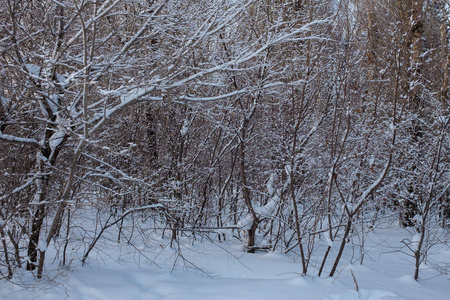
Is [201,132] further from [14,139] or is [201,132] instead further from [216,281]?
[14,139]

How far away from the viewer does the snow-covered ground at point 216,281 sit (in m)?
3.95

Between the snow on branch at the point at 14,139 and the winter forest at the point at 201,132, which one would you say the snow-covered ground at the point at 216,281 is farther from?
the snow on branch at the point at 14,139

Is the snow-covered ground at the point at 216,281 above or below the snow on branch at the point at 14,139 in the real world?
below

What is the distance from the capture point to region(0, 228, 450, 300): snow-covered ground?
3949 millimetres

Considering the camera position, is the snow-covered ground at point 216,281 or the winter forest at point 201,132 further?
the winter forest at point 201,132

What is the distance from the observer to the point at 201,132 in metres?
8.02

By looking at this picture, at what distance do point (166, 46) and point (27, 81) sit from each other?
1.77m

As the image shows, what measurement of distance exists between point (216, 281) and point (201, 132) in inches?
153

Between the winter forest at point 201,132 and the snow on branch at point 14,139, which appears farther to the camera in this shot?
the winter forest at point 201,132

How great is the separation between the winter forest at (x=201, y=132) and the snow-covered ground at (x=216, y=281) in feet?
0.22

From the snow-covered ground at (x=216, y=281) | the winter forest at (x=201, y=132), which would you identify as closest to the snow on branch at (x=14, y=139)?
the winter forest at (x=201, y=132)

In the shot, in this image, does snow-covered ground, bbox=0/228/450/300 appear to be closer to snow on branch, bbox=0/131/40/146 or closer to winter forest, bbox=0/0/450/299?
winter forest, bbox=0/0/450/299

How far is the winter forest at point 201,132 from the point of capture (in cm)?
412


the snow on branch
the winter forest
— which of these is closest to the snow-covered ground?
the winter forest
